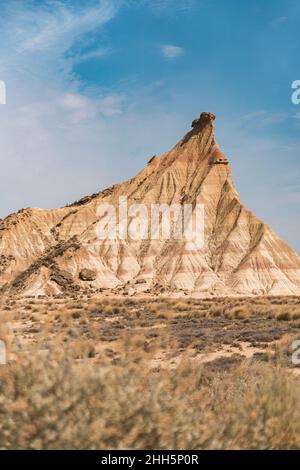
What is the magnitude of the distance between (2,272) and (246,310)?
44916 mm

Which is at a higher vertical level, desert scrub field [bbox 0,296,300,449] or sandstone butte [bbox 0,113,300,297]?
sandstone butte [bbox 0,113,300,297]

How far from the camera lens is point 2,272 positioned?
6681cm

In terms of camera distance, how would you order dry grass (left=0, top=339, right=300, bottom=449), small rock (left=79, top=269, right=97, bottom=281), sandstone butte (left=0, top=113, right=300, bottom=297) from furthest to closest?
small rock (left=79, top=269, right=97, bottom=281) < sandstone butte (left=0, top=113, right=300, bottom=297) < dry grass (left=0, top=339, right=300, bottom=449)

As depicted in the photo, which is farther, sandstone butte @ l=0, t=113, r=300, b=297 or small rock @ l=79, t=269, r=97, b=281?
small rock @ l=79, t=269, r=97, b=281

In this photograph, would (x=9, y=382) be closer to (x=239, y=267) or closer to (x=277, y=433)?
(x=277, y=433)

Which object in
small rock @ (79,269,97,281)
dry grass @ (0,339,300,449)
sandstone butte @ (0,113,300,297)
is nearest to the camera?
dry grass @ (0,339,300,449)

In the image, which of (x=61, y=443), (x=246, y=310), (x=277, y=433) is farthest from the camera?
(x=246, y=310)

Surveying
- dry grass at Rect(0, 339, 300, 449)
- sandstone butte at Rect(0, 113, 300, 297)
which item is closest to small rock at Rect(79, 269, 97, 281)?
sandstone butte at Rect(0, 113, 300, 297)

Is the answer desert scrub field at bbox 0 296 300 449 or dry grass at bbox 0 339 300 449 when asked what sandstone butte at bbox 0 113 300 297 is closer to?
desert scrub field at bbox 0 296 300 449

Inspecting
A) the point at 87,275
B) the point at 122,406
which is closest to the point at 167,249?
the point at 87,275

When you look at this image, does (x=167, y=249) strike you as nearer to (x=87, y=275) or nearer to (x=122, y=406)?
(x=87, y=275)

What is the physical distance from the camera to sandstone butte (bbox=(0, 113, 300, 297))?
6244 cm

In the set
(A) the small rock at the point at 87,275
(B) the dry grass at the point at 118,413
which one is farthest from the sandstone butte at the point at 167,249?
(B) the dry grass at the point at 118,413
